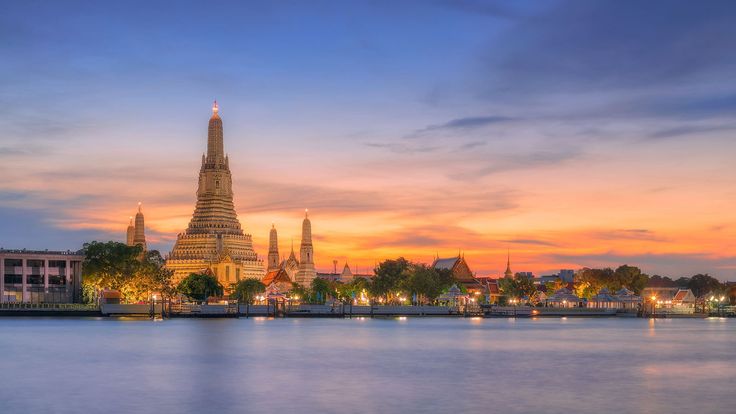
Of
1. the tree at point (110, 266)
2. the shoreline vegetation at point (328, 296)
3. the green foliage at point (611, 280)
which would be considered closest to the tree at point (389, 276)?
the shoreline vegetation at point (328, 296)

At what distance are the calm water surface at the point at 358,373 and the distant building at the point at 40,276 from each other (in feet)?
177

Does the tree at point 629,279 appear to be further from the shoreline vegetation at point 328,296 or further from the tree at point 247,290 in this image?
the tree at point 247,290

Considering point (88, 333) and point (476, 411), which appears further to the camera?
point (88, 333)

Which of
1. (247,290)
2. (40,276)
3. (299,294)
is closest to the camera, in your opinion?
(40,276)

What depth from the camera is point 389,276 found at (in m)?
157

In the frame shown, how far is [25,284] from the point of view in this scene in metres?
145

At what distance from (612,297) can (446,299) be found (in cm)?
2858

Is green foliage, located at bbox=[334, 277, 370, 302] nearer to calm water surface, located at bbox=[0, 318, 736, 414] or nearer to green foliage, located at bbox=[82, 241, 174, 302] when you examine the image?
green foliage, located at bbox=[82, 241, 174, 302]

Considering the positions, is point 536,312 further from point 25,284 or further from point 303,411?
point 303,411

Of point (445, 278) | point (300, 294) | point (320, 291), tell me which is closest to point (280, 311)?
point (445, 278)

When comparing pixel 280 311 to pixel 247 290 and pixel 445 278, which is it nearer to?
pixel 247 290

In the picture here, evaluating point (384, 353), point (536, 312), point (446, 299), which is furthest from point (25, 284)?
point (384, 353)

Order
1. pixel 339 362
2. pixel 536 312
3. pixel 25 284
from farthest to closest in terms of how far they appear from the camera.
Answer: pixel 536 312
pixel 25 284
pixel 339 362

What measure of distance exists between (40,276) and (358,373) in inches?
3989
